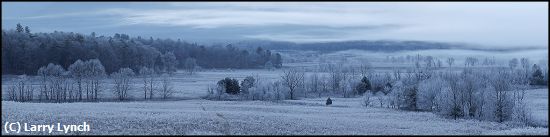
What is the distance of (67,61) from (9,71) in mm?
13598

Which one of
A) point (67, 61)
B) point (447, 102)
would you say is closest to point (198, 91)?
point (67, 61)

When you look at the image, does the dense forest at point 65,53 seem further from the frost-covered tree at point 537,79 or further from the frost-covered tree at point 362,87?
the frost-covered tree at point 537,79

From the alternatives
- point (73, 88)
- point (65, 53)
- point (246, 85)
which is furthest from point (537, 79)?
point (65, 53)

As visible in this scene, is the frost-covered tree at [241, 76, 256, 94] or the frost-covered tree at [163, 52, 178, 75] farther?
the frost-covered tree at [163, 52, 178, 75]

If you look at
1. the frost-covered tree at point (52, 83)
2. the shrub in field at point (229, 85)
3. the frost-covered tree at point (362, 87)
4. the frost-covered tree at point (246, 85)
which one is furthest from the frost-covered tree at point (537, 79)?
the frost-covered tree at point (52, 83)

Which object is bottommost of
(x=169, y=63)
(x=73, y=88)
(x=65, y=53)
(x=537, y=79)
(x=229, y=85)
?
(x=73, y=88)

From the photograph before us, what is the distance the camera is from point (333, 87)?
121 metres

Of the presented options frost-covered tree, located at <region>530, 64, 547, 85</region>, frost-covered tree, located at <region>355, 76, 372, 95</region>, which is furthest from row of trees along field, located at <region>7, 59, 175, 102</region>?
frost-covered tree, located at <region>530, 64, 547, 85</region>

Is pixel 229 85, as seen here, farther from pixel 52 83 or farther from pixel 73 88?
pixel 52 83

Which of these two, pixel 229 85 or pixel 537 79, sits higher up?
pixel 537 79

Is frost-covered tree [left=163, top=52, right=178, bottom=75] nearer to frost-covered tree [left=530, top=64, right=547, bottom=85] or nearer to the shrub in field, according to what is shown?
the shrub in field

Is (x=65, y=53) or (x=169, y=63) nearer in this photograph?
(x=65, y=53)

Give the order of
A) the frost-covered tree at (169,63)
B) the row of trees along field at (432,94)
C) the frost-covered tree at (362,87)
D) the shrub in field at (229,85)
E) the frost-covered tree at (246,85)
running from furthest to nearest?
the frost-covered tree at (169,63) < the frost-covered tree at (362,87) < the frost-covered tree at (246,85) < the shrub in field at (229,85) < the row of trees along field at (432,94)

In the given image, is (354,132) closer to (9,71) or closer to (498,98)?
(498,98)
